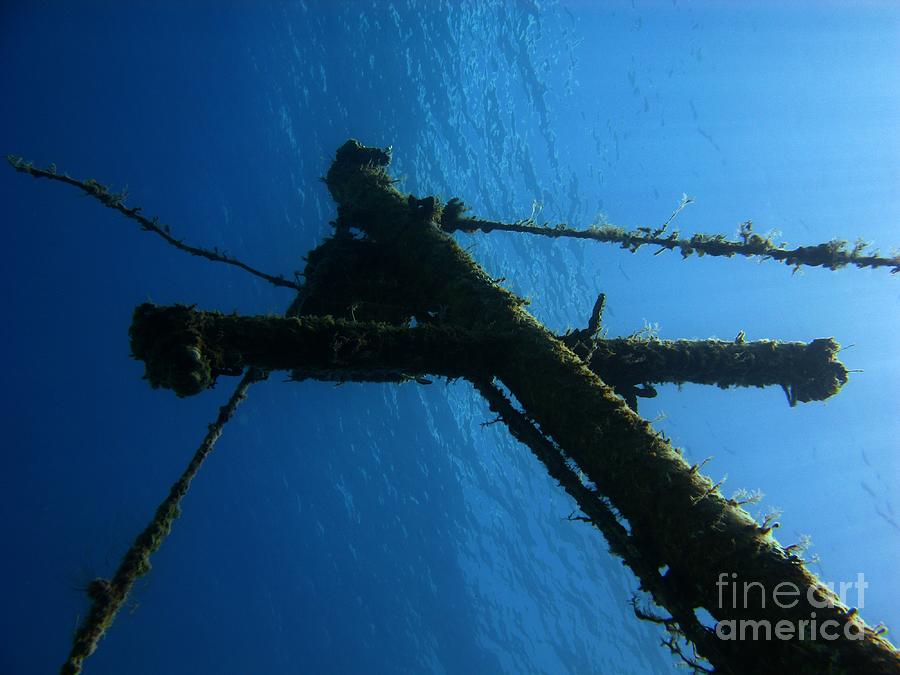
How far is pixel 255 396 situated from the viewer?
46.8 m

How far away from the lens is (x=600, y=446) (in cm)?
343

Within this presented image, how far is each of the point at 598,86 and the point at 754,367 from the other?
141ft

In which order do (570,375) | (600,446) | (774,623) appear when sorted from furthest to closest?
(570,375) < (600,446) < (774,623)

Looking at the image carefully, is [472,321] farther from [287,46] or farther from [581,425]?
[287,46]

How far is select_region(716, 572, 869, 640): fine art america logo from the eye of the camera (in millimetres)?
2250

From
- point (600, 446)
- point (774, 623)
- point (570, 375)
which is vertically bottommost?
point (774, 623)

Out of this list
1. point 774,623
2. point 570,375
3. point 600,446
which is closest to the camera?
point 774,623

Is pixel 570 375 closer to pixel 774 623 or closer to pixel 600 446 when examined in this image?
pixel 600 446

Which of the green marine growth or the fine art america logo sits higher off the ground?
the green marine growth

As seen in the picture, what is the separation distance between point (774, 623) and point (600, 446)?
1.36m

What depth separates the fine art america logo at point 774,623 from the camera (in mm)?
2250

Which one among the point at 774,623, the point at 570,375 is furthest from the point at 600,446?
the point at 774,623

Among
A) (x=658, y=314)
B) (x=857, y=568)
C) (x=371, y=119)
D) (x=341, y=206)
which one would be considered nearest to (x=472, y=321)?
(x=341, y=206)

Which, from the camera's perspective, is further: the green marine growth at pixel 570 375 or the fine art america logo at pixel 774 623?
the green marine growth at pixel 570 375
